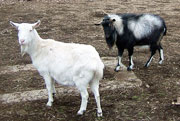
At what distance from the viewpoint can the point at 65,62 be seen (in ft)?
15.6

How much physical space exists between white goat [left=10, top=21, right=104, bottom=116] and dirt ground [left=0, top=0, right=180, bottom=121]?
1.17 feet

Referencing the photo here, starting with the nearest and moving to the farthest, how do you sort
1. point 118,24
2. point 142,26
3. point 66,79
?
point 66,79 → point 118,24 → point 142,26

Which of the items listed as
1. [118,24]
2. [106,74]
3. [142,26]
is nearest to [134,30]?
[142,26]

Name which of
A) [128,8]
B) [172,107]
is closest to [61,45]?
[172,107]

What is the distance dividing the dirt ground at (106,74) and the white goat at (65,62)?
358 millimetres

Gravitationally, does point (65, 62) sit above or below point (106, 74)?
above

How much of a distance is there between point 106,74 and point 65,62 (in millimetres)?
2144

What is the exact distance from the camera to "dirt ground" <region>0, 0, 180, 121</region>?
505 centimetres

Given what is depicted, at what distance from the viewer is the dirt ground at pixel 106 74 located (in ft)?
16.6

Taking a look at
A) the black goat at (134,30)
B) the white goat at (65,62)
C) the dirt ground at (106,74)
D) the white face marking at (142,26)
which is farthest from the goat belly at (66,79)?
the white face marking at (142,26)

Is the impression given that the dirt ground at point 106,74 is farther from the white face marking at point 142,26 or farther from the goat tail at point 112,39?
the white face marking at point 142,26

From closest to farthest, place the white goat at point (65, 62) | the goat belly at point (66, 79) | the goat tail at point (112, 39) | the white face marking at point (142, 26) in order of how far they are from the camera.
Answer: the white goat at point (65, 62) < the goat belly at point (66, 79) < the goat tail at point (112, 39) < the white face marking at point (142, 26)

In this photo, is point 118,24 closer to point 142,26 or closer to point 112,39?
point 112,39

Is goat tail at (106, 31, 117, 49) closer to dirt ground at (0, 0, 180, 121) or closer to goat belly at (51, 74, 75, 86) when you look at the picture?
dirt ground at (0, 0, 180, 121)
